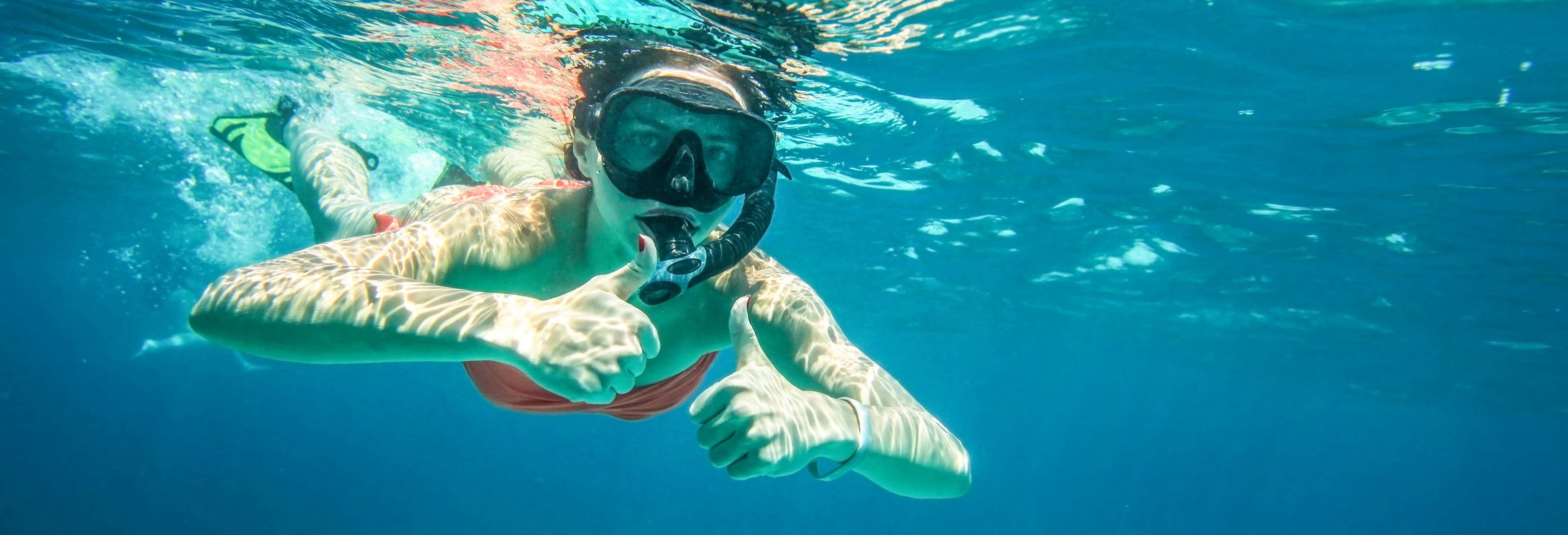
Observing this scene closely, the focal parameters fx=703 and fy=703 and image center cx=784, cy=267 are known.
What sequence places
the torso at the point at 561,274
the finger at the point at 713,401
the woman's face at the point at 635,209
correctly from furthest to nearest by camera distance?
the torso at the point at 561,274 < the woman's face at the point at 635,209 < the finger at the point at 713,401

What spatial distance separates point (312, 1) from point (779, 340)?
851 centimetres

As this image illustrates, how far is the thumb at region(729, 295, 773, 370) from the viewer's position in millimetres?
2613

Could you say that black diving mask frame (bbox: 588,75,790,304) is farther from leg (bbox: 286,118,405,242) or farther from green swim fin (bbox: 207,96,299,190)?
green swim fin (bbox: 207,96,299,190)

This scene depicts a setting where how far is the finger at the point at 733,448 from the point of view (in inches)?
88.1

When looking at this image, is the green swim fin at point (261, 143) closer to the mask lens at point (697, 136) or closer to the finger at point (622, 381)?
the mask lens at point (697, 136)

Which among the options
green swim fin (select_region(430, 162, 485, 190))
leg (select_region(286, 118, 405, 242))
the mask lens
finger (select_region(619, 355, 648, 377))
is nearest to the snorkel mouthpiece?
the mask lens

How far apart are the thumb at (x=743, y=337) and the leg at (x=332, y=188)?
438cm

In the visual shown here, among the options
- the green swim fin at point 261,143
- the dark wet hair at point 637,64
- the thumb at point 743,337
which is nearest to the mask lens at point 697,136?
the thumb at point 743,337

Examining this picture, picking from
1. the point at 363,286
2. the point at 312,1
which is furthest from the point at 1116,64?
the point at 312,1

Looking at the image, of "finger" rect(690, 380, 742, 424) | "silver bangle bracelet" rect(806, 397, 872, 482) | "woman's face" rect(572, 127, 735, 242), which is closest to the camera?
"finger" rect(690, 380, 742, 424)

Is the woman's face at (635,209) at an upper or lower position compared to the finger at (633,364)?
lower

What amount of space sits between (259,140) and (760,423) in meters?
11.1

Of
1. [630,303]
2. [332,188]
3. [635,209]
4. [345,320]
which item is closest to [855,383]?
[630,303]

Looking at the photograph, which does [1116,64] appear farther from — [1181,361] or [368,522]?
[368,522]
